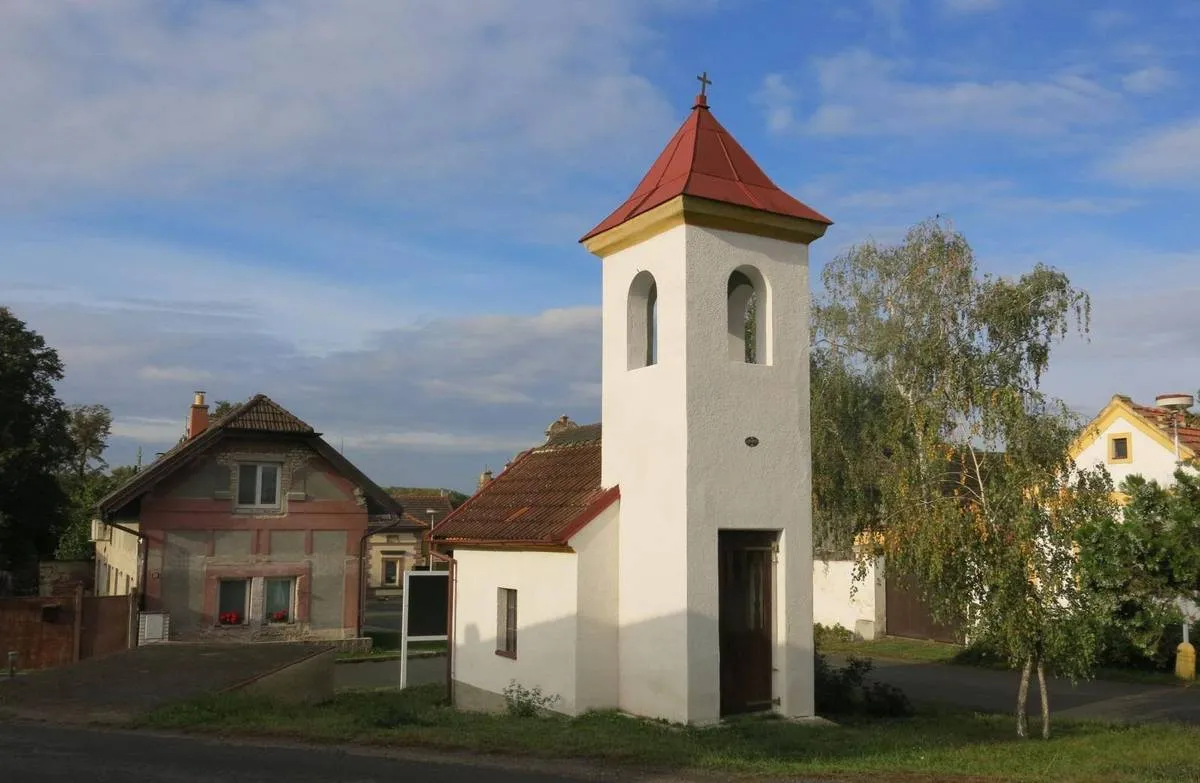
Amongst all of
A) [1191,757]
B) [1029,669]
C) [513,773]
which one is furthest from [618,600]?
[1191,757]

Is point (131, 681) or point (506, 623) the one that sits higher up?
point (506, 623)

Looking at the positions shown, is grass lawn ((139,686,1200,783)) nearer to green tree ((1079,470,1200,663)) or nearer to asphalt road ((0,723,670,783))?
asphalt road ((0,723,670,783))

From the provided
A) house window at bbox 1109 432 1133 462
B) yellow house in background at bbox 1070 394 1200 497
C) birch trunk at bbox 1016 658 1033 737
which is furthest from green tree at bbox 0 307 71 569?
house window at bbox 1109 432 1133 462

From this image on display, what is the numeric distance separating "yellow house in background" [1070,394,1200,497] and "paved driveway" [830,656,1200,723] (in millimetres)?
8882

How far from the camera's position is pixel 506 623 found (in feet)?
50.4

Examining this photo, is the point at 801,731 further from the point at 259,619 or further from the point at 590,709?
the point at 259,619

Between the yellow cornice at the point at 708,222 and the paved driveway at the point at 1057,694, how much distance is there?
911cm

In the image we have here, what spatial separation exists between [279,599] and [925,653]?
657 inches

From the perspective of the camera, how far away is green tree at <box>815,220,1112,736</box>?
12.3m

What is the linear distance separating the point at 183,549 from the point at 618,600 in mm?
15840

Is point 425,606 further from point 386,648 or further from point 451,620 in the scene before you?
point 386,648

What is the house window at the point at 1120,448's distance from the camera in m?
30.5

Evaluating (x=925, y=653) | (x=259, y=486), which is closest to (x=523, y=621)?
(x=259, y=486)

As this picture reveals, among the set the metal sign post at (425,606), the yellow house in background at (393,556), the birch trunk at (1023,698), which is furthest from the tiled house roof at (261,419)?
the yellow house in background at (393,556)
